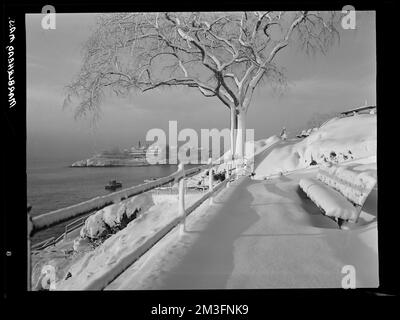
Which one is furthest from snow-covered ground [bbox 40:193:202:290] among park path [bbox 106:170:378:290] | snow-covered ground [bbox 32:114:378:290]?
park path [bbox 106:170:378:290]

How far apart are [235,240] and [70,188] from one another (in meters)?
1.47

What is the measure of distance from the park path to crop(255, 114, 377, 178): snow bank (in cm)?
54

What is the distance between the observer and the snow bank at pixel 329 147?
225cm

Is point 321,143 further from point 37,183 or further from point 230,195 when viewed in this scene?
point 37,183

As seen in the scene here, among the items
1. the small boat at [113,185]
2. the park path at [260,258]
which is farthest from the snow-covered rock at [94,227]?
the park path at [260,258]

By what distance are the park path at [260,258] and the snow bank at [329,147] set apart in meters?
0.54

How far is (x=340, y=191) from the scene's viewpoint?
Result: 9.79 feet

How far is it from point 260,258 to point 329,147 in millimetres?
2013

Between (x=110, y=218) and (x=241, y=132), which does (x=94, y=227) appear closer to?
(x=110, y=218)

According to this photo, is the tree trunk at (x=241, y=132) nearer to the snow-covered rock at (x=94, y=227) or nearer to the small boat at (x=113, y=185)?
the small boat at (x=113, y=185)

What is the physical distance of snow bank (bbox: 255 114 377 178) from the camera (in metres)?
2.25

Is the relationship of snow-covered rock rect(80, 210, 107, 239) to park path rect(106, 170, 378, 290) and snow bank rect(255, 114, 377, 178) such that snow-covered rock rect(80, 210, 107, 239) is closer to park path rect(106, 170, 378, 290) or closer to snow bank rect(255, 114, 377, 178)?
park path rect(106, 170, 378, 290)
